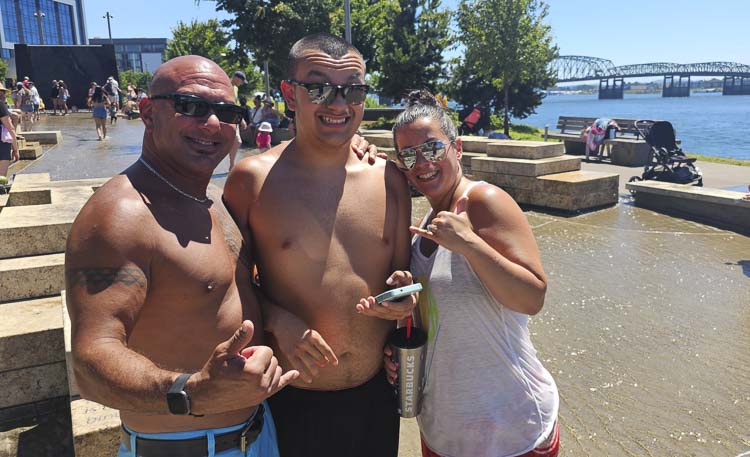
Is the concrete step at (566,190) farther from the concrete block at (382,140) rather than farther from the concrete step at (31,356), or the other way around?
the concrete step at (31,356)

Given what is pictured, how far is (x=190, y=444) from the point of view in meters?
1.83

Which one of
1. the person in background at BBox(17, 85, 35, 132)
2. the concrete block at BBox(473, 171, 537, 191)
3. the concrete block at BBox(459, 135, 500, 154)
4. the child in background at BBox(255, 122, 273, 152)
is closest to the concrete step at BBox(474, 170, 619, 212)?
the concrete block at BBox(473, 171, 537, 191)

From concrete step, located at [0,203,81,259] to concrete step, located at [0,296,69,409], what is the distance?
1.74ft

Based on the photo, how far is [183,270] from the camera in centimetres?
169

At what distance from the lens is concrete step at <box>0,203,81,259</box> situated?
13.4 feet

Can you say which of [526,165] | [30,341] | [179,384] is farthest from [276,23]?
[179,384]

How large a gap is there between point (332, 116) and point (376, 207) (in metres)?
0.43

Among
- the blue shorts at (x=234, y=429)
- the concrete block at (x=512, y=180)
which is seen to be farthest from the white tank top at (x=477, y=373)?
the concrete block at (x=512, y=180)

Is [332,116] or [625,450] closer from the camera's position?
[332,116]

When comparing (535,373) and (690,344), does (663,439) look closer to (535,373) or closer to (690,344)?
(690,344)

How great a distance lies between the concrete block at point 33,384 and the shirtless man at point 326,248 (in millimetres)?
2189

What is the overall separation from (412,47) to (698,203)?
1056 inches

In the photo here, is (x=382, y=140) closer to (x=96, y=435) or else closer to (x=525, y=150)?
(x=525, y=150)

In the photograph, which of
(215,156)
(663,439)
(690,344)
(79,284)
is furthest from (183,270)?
(690,344)
